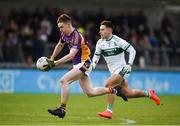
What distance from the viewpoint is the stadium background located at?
1216 inches

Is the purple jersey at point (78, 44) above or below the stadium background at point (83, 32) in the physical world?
above

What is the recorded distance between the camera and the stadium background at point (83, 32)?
101 feet

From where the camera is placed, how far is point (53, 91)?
103 ft

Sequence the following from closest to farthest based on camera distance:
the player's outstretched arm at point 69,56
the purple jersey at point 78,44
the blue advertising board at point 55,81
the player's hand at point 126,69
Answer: the player's outstretched arm at point 69,56
the purple jersey at point 78,44
the player's hand at point 126,69
the blue advertising board at point 55,81

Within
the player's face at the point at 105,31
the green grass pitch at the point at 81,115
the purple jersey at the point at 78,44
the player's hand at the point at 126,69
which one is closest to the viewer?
the green grass pitch at the point at 81,115

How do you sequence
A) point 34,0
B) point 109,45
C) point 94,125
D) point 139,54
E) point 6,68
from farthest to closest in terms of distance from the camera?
point 34,0, point 139,54, point 6,68, point 109,45, point 94,125

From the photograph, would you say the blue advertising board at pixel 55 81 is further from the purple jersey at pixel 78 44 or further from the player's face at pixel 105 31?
the purple jersey at pixel 78 44

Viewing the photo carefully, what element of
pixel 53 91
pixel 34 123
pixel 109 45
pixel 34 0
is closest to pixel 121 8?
pixel 34 0

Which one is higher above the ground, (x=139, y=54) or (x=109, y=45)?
(x=109, y=45)

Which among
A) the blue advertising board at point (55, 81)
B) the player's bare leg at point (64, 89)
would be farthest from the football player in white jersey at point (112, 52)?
the blue advertising board at point (55, 81)

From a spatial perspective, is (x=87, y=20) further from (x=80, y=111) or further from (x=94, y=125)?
(x=94, y=125)

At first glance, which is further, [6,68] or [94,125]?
[6,68]

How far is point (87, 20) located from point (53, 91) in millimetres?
4525

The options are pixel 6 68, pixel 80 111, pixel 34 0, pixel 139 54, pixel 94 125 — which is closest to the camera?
pixel 94 125
